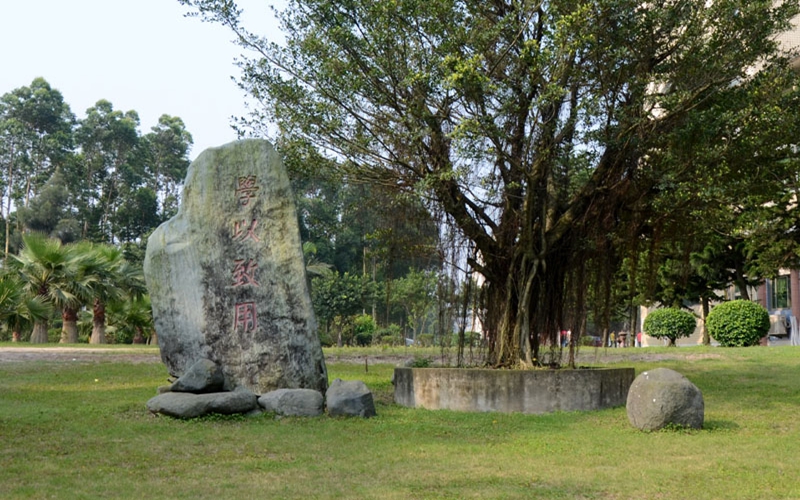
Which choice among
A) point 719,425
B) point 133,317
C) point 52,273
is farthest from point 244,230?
point 133,317

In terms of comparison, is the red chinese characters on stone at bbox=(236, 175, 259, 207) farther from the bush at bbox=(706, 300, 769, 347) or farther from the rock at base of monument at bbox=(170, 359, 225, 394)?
the bush at bbox=(706, 300, 769, 347)

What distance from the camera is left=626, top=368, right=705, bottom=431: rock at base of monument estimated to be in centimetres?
870

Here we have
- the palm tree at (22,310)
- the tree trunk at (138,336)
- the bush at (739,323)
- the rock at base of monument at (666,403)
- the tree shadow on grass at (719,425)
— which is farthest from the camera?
the tree trunk at (138,336)

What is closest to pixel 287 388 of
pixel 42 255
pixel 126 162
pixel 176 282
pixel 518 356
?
pixel 176 282

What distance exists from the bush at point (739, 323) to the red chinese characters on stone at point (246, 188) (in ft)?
52.7

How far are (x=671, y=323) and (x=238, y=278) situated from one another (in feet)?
61.1

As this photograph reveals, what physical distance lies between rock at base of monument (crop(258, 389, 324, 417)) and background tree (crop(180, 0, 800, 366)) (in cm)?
309

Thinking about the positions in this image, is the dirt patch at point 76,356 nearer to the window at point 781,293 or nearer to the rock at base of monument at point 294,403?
the rock at base of monument at point 294,403

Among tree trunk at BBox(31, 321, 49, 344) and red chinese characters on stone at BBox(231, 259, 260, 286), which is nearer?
red chinese characters on stone at BBox(231, 259, 260, 286)

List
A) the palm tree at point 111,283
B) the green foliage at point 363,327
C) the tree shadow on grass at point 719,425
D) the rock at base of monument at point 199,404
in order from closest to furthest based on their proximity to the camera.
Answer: the tree shadow on grass at point 719,425
the rock at base of monument at point 199,404
the palm tree at point 111,283
the green foliage at point 363,327

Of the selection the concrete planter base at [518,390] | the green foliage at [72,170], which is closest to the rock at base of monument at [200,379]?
the concrete planter base at [518,390]

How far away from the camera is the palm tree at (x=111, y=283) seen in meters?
24.8

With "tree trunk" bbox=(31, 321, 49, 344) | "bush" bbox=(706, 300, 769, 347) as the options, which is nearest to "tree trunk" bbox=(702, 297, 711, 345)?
"bush" bbox=(706, 300, 769, 347)

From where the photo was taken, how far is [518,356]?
11625 millimetres
